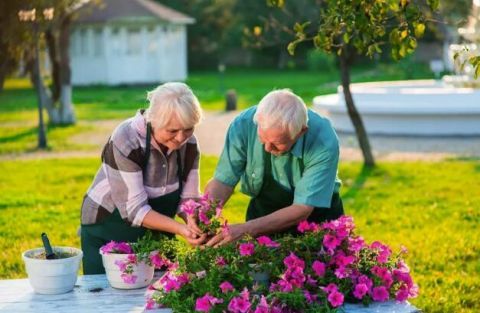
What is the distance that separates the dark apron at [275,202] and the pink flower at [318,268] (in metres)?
0.72

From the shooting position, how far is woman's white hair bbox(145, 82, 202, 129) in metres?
3.79

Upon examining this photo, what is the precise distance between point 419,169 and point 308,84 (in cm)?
1851

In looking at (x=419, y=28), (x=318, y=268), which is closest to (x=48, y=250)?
(x=318, y=268)

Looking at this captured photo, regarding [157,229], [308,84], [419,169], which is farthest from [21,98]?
[157,229]

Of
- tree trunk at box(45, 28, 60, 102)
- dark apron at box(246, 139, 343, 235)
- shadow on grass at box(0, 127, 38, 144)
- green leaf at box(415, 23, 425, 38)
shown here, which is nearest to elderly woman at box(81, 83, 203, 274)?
dark apron at box(246, 139, 343, 235)

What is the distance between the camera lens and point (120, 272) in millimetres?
3834

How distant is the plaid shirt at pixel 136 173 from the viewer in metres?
4.09

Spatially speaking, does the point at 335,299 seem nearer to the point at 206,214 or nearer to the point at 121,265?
the point at 206,214

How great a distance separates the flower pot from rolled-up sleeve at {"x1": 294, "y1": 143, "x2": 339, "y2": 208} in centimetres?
103

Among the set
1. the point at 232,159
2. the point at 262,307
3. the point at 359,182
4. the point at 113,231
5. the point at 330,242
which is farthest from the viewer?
the point at 359,182

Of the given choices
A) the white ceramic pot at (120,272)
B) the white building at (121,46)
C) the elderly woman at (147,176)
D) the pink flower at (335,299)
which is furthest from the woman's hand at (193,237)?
the white building at (121,46)

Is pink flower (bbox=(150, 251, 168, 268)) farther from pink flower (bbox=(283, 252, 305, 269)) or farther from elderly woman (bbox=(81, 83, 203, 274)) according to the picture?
pink flower (bbox=(283, 252, 305, 269))

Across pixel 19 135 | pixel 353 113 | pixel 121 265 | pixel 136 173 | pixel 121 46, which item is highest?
pixel 136 173

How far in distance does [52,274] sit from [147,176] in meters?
0.71
